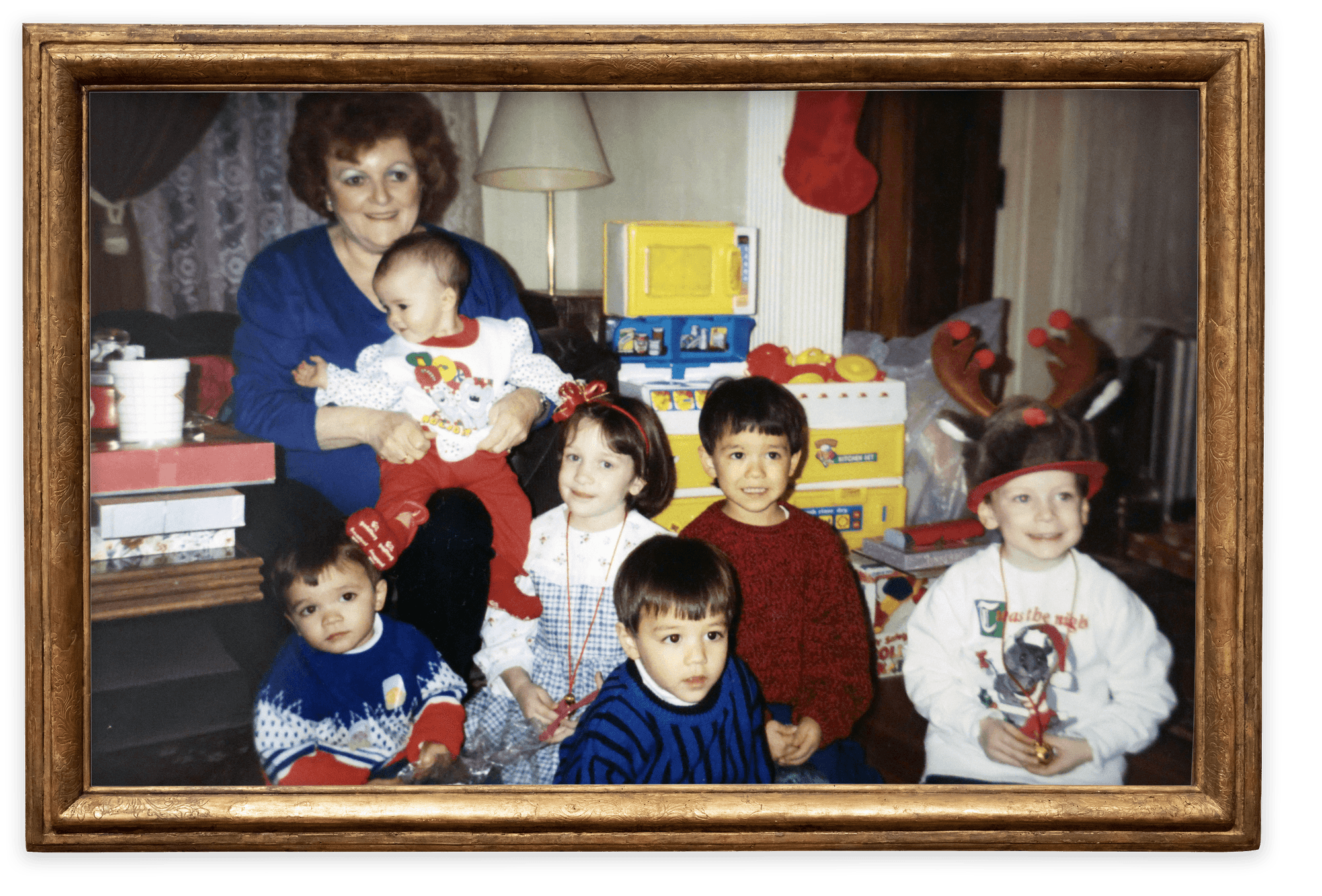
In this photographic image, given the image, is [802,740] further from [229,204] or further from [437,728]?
[229,204]

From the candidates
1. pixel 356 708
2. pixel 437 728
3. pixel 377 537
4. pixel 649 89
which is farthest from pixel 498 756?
pixel 649 89

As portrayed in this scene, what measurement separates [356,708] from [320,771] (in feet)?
0.37

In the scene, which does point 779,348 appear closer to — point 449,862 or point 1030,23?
point 1030,23

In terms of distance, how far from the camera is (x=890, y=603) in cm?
162

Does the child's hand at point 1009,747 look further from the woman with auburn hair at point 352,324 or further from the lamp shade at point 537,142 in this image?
the lamp shade at point 537,142

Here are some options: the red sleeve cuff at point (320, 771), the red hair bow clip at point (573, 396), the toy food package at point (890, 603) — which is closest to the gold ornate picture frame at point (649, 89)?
the red sleeve cuff at point (320, 771)

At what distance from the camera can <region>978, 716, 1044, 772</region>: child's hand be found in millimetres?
1592

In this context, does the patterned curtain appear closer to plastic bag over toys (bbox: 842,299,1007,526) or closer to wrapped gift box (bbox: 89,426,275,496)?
wrapped gift box (bbox: 89,426,275,496)

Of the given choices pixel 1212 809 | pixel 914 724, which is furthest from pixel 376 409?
pixel 1212 809

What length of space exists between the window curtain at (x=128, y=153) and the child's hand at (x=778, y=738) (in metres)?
1.13

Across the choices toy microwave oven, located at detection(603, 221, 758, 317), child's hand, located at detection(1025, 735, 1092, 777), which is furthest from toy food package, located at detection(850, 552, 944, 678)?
toy microwave oven, located at detection(603, 221, 758, 317)

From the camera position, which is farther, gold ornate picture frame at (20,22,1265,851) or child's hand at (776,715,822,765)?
child's hand at (776,715,822,765)

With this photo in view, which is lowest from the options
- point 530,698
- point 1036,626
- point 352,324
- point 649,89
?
point 530,698

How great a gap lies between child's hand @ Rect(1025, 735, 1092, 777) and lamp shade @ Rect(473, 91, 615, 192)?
111 cm
